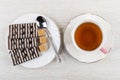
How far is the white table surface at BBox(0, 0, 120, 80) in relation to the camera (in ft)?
2.50

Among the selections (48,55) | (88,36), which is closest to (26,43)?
(48,55)

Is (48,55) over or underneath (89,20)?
underneath

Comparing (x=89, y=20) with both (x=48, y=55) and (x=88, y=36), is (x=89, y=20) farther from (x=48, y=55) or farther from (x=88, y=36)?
(x=48, y=55)

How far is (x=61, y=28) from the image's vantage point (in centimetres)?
78

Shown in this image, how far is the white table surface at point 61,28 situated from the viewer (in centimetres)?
76

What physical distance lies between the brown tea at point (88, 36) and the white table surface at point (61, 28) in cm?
6

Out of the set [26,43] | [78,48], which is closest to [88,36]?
[78,48]

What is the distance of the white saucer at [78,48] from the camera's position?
0.73 m

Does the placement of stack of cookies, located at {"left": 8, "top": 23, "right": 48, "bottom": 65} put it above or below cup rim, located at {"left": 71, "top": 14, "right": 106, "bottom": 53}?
below

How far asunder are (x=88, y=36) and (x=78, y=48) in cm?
5

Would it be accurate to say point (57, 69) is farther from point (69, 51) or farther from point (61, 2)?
point (61, 2)

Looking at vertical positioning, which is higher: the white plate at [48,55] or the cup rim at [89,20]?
the cup rim at [89,20]

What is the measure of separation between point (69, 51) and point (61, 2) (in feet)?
0.51

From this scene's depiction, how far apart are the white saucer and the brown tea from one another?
0.5 inches
